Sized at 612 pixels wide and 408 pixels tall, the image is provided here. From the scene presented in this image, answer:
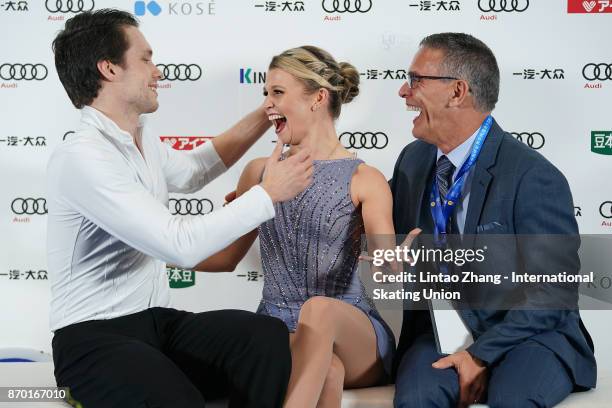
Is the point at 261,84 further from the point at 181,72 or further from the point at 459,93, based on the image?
the point at 459,93

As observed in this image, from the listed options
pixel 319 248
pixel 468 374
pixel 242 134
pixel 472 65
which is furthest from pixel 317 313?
pixel 472 65

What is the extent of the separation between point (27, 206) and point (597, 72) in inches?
97.5

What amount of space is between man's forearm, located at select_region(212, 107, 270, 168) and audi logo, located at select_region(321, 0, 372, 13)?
0.84m

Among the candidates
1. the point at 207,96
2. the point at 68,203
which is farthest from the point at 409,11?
the point at 68,203

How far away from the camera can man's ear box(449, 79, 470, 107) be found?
2469 millimetres

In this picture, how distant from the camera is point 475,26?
10.8 feet

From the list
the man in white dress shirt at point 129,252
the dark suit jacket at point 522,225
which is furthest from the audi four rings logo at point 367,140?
the man in white dress shirt at point 129,252

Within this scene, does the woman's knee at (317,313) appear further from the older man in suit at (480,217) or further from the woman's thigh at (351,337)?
the older man in suit at (480,217)

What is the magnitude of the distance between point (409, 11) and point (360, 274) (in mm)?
1328

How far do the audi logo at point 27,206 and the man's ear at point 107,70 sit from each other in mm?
1333

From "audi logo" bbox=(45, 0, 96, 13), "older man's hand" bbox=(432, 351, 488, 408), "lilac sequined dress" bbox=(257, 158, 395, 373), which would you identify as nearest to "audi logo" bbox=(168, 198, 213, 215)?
"audi logo" bbox=(45, 0, 96, 13)

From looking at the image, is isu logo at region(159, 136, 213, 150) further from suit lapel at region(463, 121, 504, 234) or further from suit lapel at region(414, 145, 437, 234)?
suit lapel at region(463, 121, 504, 234)

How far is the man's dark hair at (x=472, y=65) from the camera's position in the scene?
248 centimetres

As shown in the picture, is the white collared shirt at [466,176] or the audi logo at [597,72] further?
the audi logo at [597,72]
